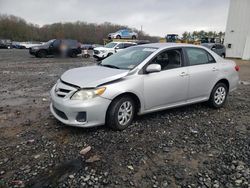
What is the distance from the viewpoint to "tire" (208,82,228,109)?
5.55 meters

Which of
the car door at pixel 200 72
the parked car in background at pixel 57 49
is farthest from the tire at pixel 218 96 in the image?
the parked car in background at pixel 57 49

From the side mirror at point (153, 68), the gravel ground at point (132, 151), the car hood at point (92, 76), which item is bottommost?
the gravel ground at point (132, 151)

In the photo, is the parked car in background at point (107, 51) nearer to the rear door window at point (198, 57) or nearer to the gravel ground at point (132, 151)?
the rear door window at point (198, 57)

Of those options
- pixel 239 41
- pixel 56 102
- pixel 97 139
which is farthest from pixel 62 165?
pixel 239 41

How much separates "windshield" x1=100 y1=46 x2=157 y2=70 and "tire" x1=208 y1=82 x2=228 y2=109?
73.6 inches

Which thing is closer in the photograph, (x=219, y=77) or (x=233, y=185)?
(x=233, y=185)

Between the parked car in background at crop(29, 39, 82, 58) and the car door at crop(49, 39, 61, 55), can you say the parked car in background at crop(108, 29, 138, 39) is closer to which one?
the parked car in background at crop(29, 39, 82, 58)

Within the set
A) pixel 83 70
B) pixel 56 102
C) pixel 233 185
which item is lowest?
pixel 233 185

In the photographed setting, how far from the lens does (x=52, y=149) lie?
3.52m

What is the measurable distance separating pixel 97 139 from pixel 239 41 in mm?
25765

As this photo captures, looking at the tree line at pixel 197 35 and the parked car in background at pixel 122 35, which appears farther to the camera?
the tree line at pixel 197 35

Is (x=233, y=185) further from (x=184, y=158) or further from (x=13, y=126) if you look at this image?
(x=13, y=126)

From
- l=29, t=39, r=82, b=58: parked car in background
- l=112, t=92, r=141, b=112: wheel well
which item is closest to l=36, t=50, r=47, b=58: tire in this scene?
l=29, t=39, r=82, b=58: parked car in background

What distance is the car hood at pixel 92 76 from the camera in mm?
3916
